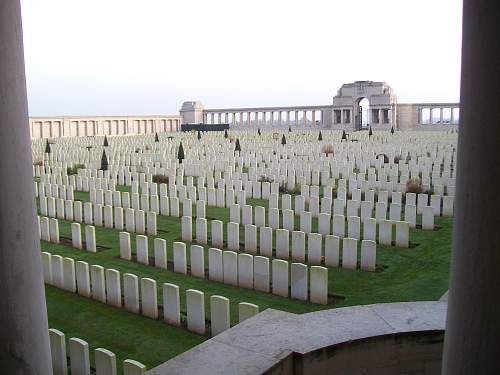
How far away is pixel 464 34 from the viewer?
184 centimetres

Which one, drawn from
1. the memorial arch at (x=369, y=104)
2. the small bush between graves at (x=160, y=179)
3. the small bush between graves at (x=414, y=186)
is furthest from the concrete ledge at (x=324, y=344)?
the memorial arch at (x=369, y=104)

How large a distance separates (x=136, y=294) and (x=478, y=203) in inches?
190

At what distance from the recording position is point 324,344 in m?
3.12

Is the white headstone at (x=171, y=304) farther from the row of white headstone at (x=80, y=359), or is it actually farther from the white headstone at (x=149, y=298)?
the row of white headstone at (x=80, y=359)

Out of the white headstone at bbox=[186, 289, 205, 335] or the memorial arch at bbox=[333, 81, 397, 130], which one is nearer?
the white headstone at bbox=[186, 289, 205, 335]

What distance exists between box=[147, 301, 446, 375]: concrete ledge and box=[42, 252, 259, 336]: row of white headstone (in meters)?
1.29

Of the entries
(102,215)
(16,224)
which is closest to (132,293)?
(16,224)

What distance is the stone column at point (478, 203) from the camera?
1.75 metres

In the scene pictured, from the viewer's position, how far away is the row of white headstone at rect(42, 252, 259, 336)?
5.07 m

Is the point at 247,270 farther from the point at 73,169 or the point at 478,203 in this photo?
the point at 73,169

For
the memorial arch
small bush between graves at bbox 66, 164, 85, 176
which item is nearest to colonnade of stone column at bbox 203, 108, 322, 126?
the memorial arch

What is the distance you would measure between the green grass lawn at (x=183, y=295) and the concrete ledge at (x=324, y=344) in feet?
6.15

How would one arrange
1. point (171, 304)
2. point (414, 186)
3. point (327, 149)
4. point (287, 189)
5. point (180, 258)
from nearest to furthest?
1. point (171, 304)
2. point (180, 258)
3. point (414, 186)
4. point (287, 189)
5. point (327, 149)

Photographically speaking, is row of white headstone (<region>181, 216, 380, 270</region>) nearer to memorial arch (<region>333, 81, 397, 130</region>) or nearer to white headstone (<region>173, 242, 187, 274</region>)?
white headstone (<region>173, 242, 187, 274</region>)
